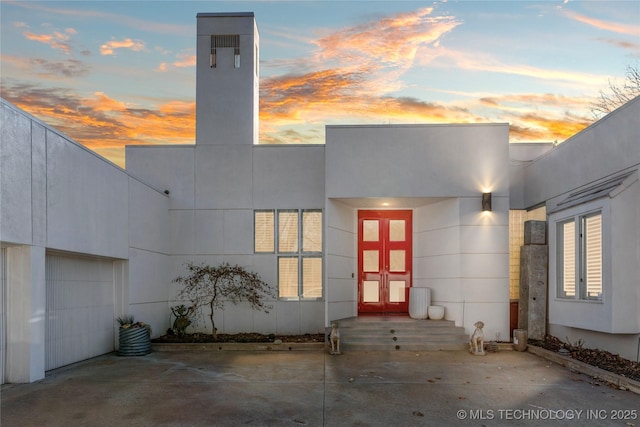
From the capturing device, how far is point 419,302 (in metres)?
11.7

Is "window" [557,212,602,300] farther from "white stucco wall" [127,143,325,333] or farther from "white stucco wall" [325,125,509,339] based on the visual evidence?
"white stucco wall" [127,143,325,333]

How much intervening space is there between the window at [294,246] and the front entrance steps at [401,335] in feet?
4.79

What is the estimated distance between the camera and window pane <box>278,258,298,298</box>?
40.7ft

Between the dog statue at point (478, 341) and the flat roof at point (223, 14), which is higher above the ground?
the flat roof at point (223, 14)

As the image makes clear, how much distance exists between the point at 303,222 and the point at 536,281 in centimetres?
533

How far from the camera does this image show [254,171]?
12.6 metres

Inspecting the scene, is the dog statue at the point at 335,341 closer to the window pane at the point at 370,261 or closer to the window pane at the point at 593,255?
the window pane at the point at 370,261

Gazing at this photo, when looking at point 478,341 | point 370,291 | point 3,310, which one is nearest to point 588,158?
point 478,341

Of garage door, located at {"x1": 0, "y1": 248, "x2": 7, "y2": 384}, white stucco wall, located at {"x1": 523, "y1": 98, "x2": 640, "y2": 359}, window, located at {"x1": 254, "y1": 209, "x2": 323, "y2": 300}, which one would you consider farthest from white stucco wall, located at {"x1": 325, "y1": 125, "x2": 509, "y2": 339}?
garage door, located at {"x1": 0, "y1": 248, "x2": 7, "y2": 384}

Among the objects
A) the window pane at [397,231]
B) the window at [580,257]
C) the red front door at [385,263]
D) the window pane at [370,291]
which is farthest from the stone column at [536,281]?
the window pane at [370,291]

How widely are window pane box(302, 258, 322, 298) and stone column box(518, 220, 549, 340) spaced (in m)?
4.60

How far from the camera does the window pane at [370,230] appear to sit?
12.8m

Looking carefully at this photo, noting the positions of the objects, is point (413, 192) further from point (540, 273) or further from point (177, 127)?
point (177, 127)

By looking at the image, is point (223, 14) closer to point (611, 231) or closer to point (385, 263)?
point (385, 263)
